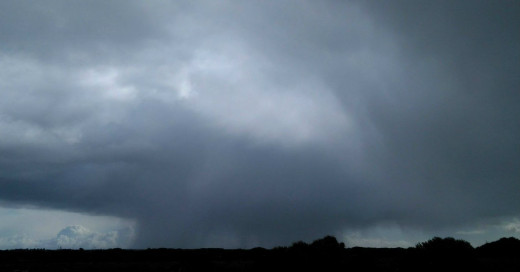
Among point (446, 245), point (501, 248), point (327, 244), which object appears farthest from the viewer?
point (501, 248)

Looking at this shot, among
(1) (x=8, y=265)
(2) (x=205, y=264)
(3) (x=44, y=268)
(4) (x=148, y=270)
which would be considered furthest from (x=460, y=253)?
(1) (x=8, y=265)

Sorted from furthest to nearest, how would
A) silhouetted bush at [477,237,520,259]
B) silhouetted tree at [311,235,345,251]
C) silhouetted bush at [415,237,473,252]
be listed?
silhouetted bush at [477,237,520,259]
silhouetted tree at [311,235,345,251]
silhouetted bush at [415,237,473,252]

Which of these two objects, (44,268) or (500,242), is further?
(500,242)

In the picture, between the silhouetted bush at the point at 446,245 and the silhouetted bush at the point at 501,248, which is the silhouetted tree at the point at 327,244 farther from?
the silhouetted bush at the point at 501,248

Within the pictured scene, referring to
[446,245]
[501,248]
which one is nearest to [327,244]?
[446,245]

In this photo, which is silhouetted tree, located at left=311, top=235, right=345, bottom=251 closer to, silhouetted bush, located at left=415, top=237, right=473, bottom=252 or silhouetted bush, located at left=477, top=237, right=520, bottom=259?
silhouetted bush, located at left=415, top=237, right=473, bottom=252

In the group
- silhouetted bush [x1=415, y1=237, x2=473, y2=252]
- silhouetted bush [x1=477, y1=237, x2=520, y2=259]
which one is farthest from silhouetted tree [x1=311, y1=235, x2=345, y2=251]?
silhouetted bush [x1=477, y1=237, x2=520, y2=259]

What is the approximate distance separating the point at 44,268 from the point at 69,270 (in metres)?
5.82

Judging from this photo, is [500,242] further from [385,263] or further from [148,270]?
[148,270]

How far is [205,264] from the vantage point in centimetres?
5681

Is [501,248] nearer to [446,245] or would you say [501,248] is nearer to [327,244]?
[446,245]

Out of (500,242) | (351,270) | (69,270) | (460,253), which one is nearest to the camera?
(460,253)

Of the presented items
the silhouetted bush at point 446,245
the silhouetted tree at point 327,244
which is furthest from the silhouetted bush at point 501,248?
the silhouetted tree at point 327,244

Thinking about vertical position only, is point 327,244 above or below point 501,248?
above
